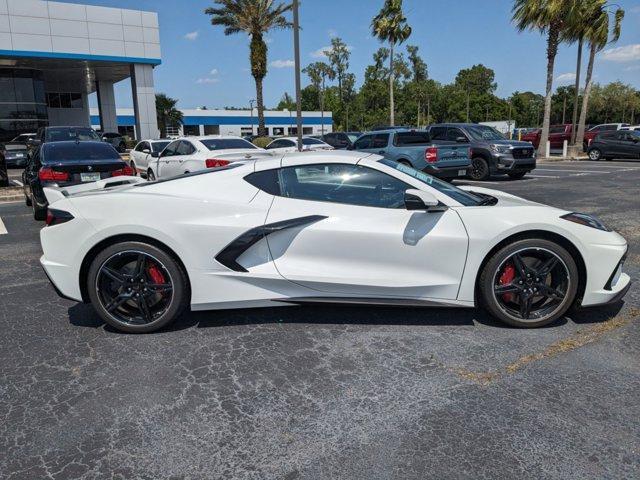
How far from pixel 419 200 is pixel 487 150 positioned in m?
12.5

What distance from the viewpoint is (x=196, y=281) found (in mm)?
3832

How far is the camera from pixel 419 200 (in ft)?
12.2

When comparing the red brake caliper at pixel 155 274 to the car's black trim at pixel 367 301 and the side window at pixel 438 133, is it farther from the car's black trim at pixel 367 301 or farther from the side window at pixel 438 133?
the side window at pixel 438 133

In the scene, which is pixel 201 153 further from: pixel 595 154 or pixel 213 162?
pixel 595 154

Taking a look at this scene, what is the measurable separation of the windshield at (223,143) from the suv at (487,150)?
19.8ft

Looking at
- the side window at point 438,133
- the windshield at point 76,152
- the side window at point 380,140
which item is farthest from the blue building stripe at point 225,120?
the windshield at point 76,152

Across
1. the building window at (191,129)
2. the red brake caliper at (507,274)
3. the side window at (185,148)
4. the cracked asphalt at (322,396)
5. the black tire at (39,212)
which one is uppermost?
the building window at (191,129)

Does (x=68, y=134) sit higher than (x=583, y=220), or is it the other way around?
(x=68, y=134)

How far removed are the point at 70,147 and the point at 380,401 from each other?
843 cm

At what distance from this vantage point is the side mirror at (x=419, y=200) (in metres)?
3.72

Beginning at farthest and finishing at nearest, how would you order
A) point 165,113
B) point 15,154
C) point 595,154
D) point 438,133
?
point 165,113
point 595,154
point 15,154
point 438,133

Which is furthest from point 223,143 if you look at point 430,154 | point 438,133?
point 438,133

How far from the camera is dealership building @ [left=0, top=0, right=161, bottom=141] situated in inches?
1083

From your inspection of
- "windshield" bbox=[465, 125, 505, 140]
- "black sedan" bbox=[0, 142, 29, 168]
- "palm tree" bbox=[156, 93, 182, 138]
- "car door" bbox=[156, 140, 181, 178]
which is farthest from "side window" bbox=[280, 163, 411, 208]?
"palm tree" bbox=[156, 93, 182, 138]
